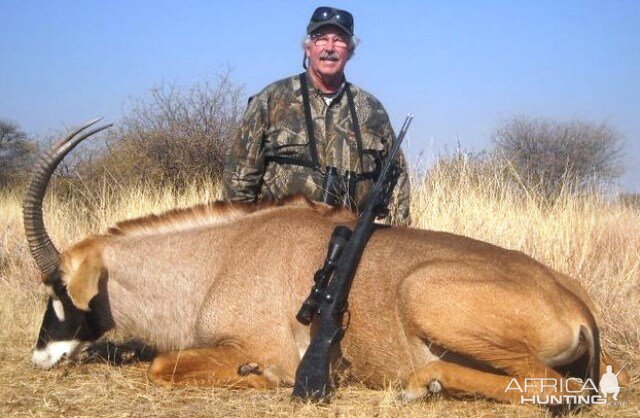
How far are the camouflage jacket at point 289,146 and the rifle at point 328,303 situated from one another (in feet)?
7.07

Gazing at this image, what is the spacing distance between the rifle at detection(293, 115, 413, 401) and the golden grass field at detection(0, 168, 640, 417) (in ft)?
0.52

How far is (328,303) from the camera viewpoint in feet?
15.4

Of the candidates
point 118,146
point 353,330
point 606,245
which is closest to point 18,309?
point 353,330

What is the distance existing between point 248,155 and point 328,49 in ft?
4.13

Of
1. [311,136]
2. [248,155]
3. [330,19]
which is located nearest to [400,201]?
[311,136]

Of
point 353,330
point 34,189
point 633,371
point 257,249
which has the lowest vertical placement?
point 633,371

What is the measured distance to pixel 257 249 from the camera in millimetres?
5324

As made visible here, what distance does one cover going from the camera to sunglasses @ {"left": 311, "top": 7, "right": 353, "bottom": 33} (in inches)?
287

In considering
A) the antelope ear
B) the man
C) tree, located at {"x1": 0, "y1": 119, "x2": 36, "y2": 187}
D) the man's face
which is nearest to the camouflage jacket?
the man

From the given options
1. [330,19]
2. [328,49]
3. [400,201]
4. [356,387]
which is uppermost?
[330,19]

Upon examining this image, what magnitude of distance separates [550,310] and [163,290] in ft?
8.99

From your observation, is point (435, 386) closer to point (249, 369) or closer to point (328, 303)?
point (328, 303)

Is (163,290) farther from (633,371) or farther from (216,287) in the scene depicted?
(633,371)

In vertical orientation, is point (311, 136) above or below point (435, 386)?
above
